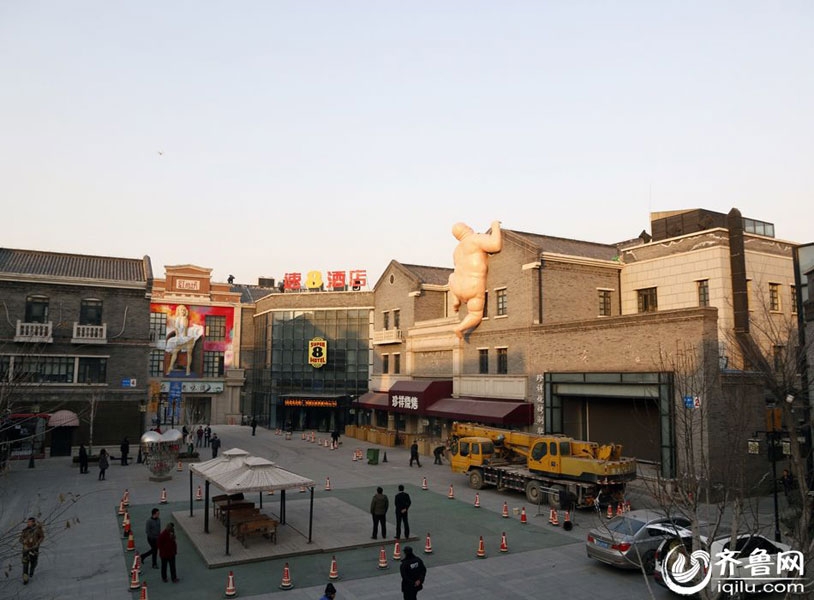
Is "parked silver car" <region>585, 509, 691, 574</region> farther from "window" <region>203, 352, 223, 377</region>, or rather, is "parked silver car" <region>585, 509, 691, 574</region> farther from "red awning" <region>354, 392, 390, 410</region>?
"window" <region>203, 352, 223, 377</region>

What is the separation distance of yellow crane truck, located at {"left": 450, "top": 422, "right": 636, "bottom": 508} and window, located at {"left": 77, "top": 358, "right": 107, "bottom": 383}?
26332 millimetres

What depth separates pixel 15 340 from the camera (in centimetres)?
3897

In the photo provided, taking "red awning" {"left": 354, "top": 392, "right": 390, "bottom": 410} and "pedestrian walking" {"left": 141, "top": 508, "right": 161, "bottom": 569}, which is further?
"red awning" {"left": 354, "top": 392, "right": 390, "bottom": 410}

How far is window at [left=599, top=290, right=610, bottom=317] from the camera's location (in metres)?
38.6

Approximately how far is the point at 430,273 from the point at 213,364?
2902 centimetres

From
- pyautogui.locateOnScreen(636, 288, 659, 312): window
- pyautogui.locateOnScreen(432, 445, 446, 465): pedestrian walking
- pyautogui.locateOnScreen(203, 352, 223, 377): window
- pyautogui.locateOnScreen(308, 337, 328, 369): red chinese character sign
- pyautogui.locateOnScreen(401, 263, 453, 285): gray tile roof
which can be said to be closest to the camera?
pyautogui.locateOnScreen(636, 288, 659, 312): window

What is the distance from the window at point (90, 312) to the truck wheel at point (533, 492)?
105 ft

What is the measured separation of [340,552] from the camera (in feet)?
61.1

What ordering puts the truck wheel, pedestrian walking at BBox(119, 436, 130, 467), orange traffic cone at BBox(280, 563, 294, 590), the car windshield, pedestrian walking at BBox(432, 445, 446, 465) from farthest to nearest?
pedestrian walking at BBox(432, 445, 446, 465)
pedestrian walking at BBox(119, 436, 130, 467)
the truck wheel
the car windshield
orange traffic cone at BBox(280, 563, 294, 590)

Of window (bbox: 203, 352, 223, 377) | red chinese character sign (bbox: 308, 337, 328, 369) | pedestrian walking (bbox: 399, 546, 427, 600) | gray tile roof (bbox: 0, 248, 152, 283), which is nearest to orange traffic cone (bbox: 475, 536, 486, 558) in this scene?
pedestrian walking (bbox: 399, 546, 427, 600)

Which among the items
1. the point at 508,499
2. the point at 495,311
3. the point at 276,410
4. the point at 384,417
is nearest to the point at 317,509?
the point at 508,499

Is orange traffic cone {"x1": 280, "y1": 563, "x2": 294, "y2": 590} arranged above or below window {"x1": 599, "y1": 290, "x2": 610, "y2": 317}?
below

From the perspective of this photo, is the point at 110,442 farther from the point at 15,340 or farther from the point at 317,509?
the point at 317,509

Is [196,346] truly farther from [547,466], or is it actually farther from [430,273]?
[547,466]
